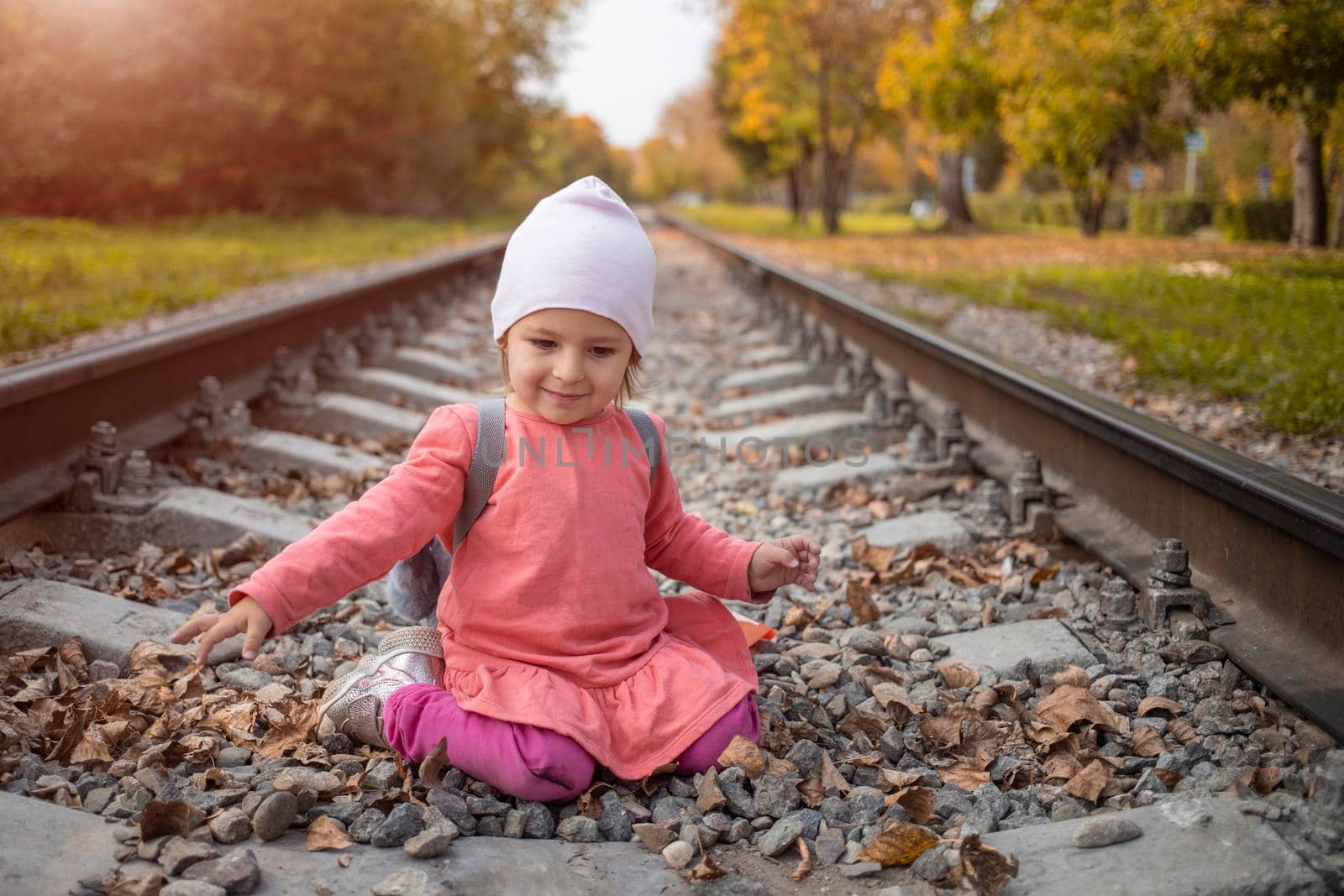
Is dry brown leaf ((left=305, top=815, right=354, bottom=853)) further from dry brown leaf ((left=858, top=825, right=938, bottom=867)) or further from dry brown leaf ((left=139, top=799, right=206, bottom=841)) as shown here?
dry brown leaf ((left=858, top=825, right=938, bottom=867))

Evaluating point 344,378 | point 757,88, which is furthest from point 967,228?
point 344,378

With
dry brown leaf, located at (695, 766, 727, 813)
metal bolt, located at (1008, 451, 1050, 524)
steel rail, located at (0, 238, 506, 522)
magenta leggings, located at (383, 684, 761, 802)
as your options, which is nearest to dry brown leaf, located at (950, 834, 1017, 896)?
dry brown leaf, located at (695, 766, 727, 813)

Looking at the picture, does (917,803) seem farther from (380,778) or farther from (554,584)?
(380,778)

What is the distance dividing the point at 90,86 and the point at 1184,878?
75.6ft

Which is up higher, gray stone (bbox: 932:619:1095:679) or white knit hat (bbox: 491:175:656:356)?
white knit hat (bbox: 491:175:656:356)

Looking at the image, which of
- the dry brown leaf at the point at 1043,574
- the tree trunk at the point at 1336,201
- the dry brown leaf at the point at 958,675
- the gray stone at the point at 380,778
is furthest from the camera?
the tree trunk at the point at 1336,201

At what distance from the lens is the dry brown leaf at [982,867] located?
1.83 metres

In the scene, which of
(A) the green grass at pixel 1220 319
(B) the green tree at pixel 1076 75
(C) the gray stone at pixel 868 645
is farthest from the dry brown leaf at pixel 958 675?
(B) the green tree at pixel 1076 75

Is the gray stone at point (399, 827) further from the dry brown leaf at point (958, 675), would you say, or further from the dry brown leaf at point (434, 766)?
the dry brown leaf at point (958, 675)

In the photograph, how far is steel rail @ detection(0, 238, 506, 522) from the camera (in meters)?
3.32

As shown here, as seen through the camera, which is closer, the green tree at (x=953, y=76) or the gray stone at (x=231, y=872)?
the gray stone at (x=231, y=872)

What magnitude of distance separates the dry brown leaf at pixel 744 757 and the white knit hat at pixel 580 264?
2.62 ft

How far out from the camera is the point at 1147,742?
2.31 metres

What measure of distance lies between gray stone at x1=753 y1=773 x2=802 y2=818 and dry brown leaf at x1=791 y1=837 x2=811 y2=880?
115 mm
